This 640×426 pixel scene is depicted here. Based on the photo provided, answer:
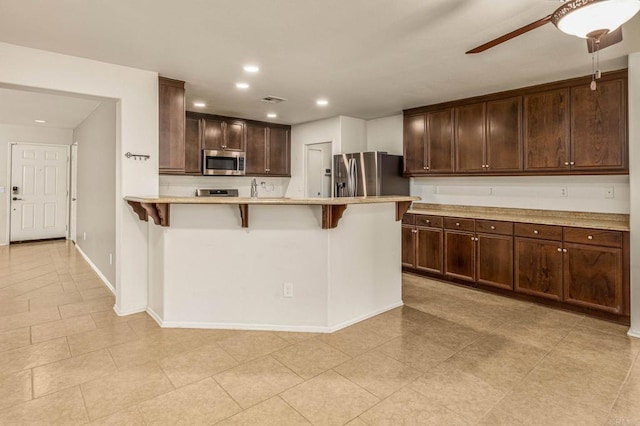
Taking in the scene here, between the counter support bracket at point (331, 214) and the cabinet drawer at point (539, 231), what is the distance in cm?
224

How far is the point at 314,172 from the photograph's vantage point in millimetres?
6641

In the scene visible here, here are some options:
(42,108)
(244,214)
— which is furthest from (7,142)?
(244,214)

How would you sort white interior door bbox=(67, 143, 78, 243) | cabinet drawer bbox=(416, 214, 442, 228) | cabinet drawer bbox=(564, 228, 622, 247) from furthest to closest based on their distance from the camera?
white interior door bbox=(67, 143, 78, 243)
cabinet drawer bbox=(416, 214, 442, 228)
cabinet drawer bbox=(564, 228, 622, 247)

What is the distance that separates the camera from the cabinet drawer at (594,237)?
11.0 feet

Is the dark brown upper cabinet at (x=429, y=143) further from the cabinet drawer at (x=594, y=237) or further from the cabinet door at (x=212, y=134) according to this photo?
the cabinet door at (x=212, y=134)

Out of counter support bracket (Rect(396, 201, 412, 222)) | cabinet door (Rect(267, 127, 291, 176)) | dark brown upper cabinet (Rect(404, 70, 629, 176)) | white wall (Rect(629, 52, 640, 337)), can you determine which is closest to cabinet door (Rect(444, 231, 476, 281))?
dark brown upper cabinet (Rect(404, 70, 629, 176))

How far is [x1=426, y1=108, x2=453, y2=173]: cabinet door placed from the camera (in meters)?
4.81

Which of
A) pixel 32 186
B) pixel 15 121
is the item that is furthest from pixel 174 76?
pixel 32 186

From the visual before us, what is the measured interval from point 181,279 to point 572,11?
3.19 metres

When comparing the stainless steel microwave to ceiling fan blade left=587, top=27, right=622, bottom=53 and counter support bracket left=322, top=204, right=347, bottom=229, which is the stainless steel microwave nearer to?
counter support bracket left=322, top=204, right=347, bottom=229

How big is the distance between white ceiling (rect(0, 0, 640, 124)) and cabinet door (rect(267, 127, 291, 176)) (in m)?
2.16

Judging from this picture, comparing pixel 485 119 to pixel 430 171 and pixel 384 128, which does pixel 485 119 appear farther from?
pixel 384 128

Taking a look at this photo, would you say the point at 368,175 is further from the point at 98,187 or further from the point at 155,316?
the point at 98,187

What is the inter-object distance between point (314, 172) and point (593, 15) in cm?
523
